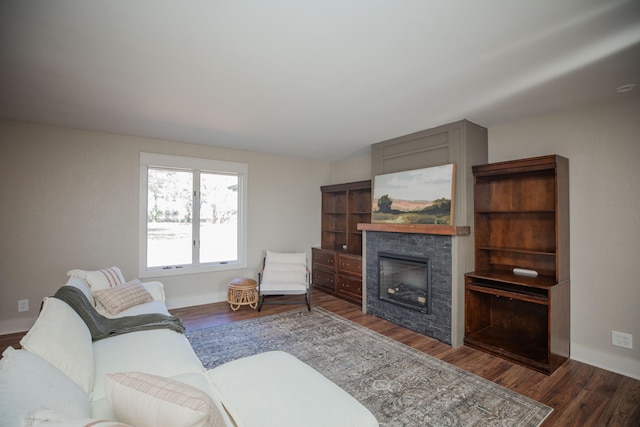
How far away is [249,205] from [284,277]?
1.42 m

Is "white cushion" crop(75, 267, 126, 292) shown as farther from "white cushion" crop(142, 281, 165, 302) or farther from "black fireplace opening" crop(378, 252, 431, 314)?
"black fireplace opening" crop(378, 252, 431, 314)

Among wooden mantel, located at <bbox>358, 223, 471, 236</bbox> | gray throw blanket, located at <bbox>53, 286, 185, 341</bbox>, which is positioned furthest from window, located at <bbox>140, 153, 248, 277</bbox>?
wooden mantel, located at <bbox>358, 223, 471, 236</bbox>

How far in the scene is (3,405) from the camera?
850mm

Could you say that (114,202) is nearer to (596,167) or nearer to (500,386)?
(500,386)

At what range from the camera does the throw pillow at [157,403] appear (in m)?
0.92

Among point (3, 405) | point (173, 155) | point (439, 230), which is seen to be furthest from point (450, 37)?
point (173, 155)

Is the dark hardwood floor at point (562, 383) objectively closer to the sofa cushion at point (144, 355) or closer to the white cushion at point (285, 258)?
→ the white cushion at point (285, 258)

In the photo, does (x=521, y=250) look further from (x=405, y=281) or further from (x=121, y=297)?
(x=121, y=297)

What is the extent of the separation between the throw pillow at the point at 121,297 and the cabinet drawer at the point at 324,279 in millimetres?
2953

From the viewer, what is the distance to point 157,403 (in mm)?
977

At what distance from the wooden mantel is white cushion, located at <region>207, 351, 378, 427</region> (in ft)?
7.26

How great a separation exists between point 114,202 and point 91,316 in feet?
7.58

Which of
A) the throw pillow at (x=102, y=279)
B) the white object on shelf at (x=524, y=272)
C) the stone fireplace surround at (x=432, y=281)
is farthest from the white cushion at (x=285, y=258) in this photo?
the white object on shelf at (x=524, y=272)

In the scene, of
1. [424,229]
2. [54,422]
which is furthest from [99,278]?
[424,229]
